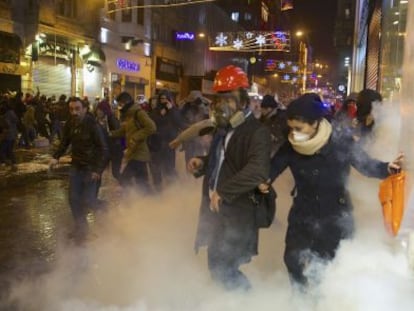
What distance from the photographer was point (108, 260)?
5309mm

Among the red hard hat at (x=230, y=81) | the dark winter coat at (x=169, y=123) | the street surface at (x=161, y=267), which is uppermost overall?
the red hard hat at (x=230, y=81)

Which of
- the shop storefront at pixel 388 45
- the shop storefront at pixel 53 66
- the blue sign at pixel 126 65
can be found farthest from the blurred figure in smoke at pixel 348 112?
the blue sign at pixel 126 65

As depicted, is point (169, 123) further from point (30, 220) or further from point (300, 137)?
point (300, 137)

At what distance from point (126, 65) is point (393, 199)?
28116 millimetres

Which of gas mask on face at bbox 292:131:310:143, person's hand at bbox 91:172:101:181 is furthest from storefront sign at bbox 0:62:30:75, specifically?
gas mask on face at bbox 292:131:310:143

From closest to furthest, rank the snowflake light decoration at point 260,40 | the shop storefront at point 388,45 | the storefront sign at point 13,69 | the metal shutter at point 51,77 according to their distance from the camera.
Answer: the shop storefront at point 388,45 < the storefront sign at point 13,69 < the metal shutter at point 51,77 < the snowflake light decoration at point 260,40

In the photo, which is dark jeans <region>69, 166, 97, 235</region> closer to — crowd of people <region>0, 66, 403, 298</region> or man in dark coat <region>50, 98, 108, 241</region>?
man in dark coat <region>50, 98, 108, 241</region>

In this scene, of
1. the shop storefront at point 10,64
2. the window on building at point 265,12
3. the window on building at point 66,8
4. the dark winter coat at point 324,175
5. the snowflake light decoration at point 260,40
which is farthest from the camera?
the window on building at point 265,12

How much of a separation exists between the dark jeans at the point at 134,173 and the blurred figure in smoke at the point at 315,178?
3955mm

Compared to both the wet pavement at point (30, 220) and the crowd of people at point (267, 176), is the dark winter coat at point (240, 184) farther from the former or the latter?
the wet pavement at point (30, 220)

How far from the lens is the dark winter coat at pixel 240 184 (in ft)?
11.2

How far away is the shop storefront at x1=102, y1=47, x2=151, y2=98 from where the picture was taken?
92.5ft

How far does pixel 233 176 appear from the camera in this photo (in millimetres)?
3494

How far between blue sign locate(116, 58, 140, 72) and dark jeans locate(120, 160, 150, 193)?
22.7 meters
